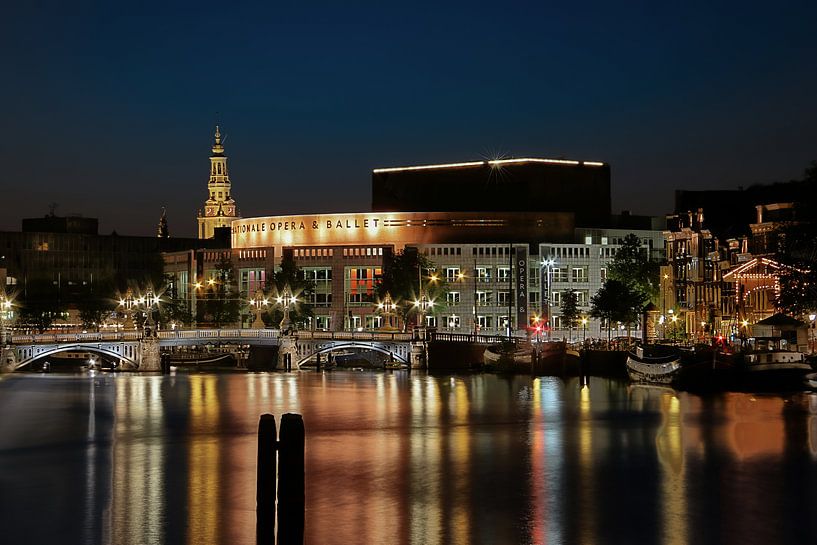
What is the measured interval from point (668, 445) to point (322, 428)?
61.4 feet

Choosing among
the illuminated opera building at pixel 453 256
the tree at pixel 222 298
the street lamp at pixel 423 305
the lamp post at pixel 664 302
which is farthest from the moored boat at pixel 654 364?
the tree at pixel 222 298

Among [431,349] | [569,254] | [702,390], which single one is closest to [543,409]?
[702,390]

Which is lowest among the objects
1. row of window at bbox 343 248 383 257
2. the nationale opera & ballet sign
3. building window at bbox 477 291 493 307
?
building window at bbox 477 291 493 307

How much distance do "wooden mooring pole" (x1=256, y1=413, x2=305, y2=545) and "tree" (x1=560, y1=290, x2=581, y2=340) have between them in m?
125

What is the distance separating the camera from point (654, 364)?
100m

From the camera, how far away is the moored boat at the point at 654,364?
9888 centimetres

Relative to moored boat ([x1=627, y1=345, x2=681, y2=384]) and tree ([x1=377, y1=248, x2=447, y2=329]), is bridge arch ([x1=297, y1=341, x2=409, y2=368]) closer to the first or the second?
tree ([x1=377, y1=248, x2=447, y2=329])

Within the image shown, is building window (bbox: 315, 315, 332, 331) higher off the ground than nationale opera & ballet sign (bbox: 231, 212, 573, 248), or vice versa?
nationale opera & ballet sign (bbox: 231, 212, 573, 248)

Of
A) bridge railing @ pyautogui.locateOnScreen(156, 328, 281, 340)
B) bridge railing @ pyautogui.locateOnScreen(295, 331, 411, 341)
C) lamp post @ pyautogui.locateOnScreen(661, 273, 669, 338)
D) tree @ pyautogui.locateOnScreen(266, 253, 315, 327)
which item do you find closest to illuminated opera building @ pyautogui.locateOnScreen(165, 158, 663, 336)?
tree @ pyautogui.locateOnScreen(266, 253, 315, 327)

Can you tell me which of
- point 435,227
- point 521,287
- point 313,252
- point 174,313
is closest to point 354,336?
point 521,287

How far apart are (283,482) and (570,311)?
128 meters

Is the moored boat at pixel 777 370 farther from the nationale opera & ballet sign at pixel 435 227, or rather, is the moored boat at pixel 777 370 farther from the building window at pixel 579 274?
the nationale opera & ballet sign at pixel 435 227

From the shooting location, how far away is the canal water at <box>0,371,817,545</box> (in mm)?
45594

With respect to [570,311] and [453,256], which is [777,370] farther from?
Result: [453,256]
